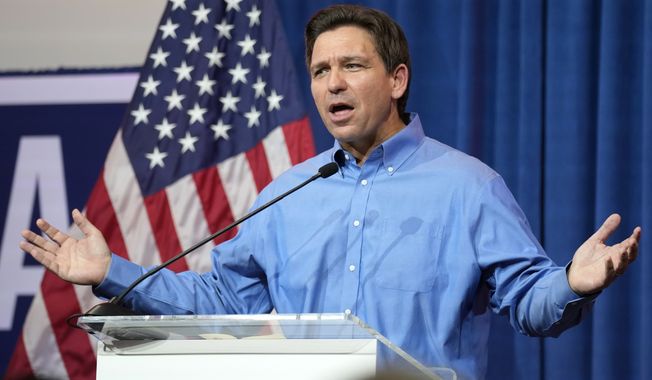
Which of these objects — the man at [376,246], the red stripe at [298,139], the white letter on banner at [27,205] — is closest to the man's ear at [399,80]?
the man at [376,246]

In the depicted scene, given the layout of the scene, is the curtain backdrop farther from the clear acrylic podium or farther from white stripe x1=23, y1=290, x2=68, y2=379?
the clear acrylic podium

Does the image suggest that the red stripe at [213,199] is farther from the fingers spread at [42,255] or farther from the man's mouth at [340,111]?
the fingers spread at [42,255]

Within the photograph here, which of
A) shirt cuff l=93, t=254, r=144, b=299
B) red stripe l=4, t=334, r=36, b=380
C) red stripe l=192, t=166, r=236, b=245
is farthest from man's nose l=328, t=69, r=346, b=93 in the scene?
red stripe l=4, t=334, r=36, b=380

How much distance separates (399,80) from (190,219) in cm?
148

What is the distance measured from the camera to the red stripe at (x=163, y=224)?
→ 403cm

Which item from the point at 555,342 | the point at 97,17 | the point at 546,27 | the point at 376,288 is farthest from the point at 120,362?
the point at 97,17

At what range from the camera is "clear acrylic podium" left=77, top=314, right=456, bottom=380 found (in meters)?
1.62

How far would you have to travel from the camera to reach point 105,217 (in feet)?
13.4

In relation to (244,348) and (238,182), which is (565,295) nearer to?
(244,348)

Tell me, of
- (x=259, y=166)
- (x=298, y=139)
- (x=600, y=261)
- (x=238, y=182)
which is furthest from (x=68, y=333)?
(x=600, y=261)

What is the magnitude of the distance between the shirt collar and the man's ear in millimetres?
119

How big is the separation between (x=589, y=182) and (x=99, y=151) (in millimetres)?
1989

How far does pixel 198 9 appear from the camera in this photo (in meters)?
4.13

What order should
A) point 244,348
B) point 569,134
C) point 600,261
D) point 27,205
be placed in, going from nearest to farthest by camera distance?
point 244,348
point 600,261
point 569,134
point 27,205
